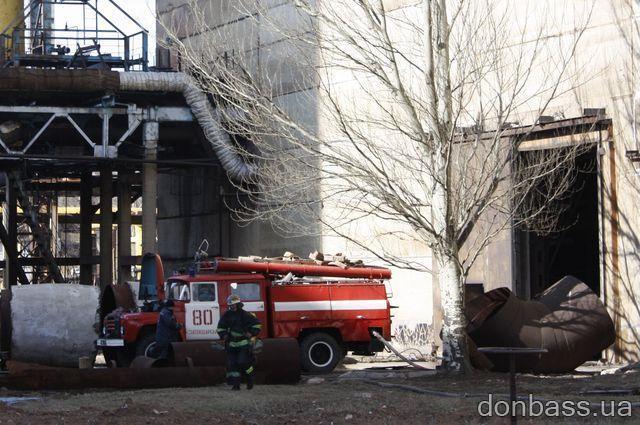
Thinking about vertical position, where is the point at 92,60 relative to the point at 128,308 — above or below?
above

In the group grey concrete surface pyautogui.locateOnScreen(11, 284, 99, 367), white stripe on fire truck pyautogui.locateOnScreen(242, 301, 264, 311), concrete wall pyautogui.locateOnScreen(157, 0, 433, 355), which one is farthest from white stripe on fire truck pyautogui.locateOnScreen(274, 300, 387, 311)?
concrete wall pyautogui.locateOnScreen(157, 0, 433, 355)

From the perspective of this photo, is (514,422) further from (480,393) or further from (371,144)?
(371,144)

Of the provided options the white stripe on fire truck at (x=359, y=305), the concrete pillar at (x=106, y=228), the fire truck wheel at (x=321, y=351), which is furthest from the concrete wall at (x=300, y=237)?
the concrete pillar at (x=106, y=228)

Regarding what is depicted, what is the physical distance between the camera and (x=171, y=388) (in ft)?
56.3

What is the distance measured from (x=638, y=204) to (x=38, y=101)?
18.1 m

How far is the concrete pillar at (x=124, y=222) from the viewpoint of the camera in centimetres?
3550

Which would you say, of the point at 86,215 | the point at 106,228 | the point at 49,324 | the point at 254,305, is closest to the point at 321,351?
the point at 254,305

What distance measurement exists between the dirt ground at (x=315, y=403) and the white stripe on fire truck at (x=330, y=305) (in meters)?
3.94

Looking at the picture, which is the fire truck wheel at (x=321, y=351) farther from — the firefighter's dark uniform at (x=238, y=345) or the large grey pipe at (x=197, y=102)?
the large grey pipe at (x=197, y=102)

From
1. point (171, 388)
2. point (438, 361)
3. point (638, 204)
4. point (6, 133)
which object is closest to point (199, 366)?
point (171, 388)

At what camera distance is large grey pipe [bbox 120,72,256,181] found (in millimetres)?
30812

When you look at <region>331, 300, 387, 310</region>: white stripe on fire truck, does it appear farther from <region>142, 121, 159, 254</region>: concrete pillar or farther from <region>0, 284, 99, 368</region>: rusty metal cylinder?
<region>142, 121, 159, 254</region>: concrete pillar

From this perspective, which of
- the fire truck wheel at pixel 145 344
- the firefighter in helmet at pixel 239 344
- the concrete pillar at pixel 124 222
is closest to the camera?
the firefighter in helmet at pixel 239 344

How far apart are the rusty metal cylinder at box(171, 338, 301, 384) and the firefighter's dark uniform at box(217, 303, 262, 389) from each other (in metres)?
1.41
